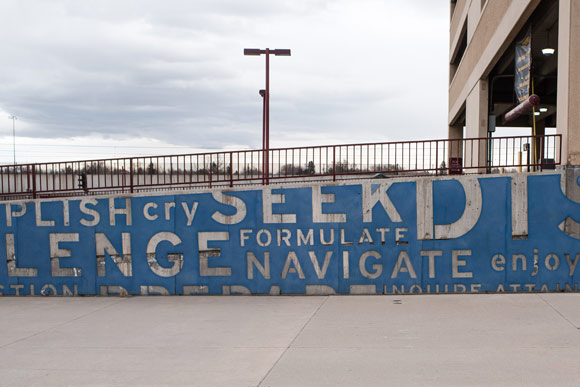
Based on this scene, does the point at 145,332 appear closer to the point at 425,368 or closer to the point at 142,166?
the point at 425,368

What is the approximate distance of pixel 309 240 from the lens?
10078 millimetres

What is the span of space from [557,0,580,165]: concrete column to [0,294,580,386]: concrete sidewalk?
281 cm

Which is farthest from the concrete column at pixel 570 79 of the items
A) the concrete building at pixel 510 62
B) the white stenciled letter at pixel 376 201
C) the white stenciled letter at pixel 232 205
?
the white stenciled letter at pixel 232 205

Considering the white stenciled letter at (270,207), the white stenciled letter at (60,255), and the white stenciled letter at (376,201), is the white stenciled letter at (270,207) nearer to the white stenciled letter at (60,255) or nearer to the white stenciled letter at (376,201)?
the white stenciled letter at (376,201)

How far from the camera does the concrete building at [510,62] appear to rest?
8.78 metres

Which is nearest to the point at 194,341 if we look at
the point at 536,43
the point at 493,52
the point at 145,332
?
the point at 145,332

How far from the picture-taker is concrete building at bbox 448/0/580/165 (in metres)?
8.78

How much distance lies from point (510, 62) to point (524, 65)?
359 cm

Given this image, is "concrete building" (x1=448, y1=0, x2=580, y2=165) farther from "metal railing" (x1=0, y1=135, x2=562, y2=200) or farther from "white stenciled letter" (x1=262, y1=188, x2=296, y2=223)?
"white stenciled letter" (x1=262, y1=188, x2=296, y2=223)

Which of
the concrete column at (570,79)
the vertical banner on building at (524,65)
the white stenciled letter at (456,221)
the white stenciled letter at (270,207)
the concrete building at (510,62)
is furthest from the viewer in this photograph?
the vertical banner on building at (524,65)

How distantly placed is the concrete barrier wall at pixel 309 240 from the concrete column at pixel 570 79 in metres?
0.57

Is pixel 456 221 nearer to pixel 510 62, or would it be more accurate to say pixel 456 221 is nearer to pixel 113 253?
pixel 113 253

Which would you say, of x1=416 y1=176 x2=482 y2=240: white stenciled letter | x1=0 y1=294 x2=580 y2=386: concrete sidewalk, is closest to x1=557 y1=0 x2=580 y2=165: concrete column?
x1=416 y1=176 x2=482 y2=240: white stenciled letter

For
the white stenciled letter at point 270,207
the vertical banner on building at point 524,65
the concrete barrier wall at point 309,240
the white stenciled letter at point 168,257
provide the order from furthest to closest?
the vertical banner on building at point 524,65 → the white stenciled letter at point 168,257 → the white stenciled letter at point 270,207 → the concrete barrier wall at point 309,240
